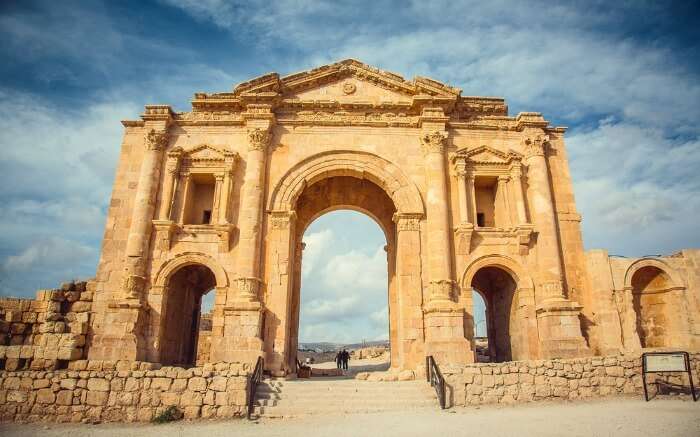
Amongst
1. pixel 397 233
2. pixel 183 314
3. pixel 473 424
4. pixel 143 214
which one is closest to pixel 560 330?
pixel 397 233

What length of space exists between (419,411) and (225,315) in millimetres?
6643

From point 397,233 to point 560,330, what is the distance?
6.08 m

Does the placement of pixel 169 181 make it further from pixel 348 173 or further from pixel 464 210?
pixel 464 210

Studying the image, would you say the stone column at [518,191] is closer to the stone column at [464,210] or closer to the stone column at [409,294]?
the stone column at [464,210]

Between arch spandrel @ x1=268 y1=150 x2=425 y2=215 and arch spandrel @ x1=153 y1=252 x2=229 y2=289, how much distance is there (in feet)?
8.87

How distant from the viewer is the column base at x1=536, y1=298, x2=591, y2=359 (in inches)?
532

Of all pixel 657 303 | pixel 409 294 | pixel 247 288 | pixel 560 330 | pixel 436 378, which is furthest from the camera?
pixel 657 303

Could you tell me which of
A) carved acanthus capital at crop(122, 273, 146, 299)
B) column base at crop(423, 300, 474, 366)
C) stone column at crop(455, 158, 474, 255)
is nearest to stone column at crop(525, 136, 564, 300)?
stone column at crop(455, 158, 474, 255)

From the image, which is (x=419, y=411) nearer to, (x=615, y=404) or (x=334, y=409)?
(x=334, y=409)

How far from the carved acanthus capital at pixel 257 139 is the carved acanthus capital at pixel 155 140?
3246 mm

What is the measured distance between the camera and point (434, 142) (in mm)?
15984

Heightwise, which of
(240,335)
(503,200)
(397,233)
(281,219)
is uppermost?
(503,200)

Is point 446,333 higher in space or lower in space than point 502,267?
lower

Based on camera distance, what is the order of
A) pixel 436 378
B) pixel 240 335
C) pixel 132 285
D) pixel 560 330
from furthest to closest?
pixel 132 285 < pixel 560 330 < pixel 240 335 < pixel 436 378
